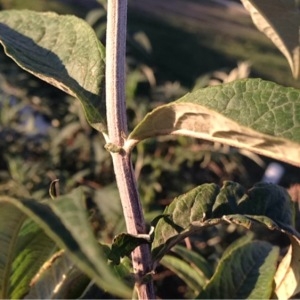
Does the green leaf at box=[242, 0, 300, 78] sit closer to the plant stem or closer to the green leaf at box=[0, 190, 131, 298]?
the plant stem

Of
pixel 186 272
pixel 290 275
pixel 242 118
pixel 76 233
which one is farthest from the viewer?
pixel 186 272

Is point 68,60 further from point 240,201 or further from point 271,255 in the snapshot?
point 271,255

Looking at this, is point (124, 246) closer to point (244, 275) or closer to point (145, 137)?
point (145, 137)

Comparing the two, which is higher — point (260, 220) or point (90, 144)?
point (260, 220)

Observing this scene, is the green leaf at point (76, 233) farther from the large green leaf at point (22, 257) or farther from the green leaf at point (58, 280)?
the green leaf at point (58, 280)

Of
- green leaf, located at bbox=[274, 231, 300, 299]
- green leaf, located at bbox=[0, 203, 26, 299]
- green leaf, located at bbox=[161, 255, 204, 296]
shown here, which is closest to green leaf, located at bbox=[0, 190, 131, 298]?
green leaf, located at bbox=[0, 203, 26, 299]

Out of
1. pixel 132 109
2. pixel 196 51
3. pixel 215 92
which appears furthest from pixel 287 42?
pixel 196 51

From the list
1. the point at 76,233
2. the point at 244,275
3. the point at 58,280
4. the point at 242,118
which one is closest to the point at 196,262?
the point at 244,275
